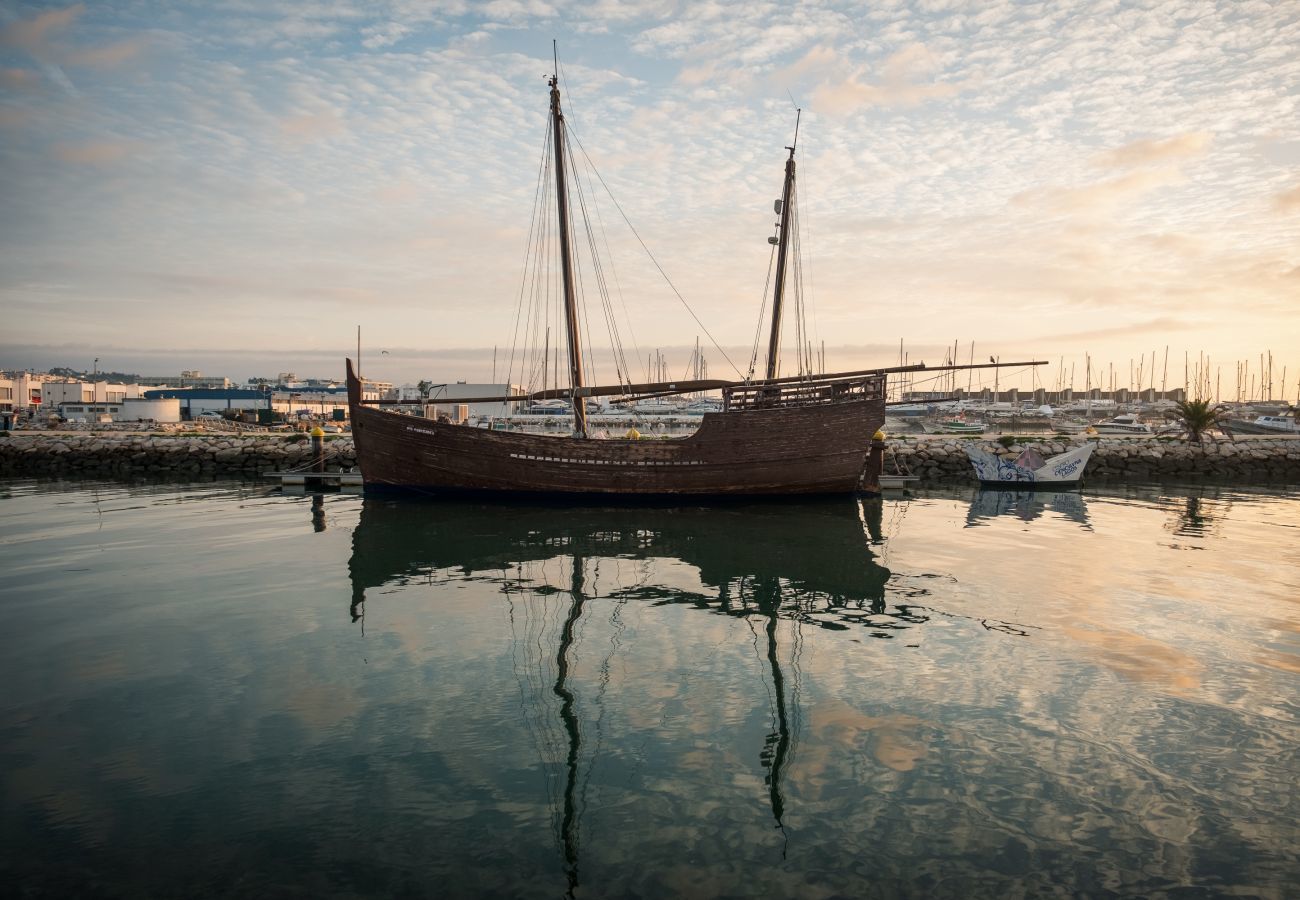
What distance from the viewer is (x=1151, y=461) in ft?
115

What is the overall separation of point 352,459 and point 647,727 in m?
31.6

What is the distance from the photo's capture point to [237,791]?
5.54 m

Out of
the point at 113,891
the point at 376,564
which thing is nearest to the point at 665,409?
the point at 376,564

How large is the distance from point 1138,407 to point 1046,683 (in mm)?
103860

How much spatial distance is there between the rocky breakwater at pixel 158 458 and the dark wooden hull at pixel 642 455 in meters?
13.6

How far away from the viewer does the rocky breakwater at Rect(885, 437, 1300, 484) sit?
3422 cm

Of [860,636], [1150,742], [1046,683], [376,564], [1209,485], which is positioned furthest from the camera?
[1209,485]

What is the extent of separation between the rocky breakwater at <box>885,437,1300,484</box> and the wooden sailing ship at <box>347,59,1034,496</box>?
1251 centimetres

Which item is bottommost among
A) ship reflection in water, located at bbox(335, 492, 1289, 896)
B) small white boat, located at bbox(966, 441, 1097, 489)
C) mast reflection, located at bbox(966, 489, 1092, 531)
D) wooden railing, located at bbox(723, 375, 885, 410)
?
mast reflection, located at bbox(966, 489, 1092, 531)

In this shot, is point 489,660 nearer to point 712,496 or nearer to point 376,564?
point 376,564

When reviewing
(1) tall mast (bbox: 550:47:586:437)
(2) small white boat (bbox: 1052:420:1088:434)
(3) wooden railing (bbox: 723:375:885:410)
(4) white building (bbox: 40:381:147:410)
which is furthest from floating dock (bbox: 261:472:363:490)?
(4) white building (bbox: 40:381:147:410)

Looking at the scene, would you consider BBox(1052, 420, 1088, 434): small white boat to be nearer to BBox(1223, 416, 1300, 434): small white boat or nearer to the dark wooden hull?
BBox(1223, 416, 1300, 434): small white boat

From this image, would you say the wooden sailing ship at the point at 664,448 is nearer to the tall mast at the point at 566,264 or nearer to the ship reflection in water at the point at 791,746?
the tall mast at the point at 566,264

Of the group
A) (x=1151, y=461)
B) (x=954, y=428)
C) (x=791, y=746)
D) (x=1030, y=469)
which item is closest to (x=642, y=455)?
(x=791, y=746)
